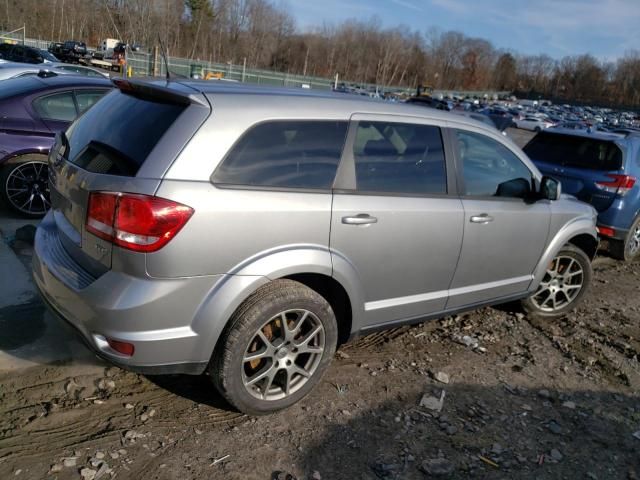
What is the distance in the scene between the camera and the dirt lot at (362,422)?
2760 mm

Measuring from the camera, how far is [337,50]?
11300 centimetres

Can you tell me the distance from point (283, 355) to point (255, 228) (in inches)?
32.3

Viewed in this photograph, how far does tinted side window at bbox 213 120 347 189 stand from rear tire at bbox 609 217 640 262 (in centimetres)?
545

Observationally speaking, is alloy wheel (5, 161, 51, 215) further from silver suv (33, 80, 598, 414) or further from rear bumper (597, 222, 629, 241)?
rear bumper (597, 222, 629, 241)

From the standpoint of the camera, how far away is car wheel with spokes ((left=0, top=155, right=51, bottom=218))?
579cm

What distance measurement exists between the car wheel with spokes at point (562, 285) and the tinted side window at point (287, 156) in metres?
2.68

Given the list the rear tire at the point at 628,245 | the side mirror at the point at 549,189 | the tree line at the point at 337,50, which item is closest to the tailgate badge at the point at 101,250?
the side mirror at the point at 549,189

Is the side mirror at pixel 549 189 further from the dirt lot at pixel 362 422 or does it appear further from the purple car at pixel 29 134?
the purple car at pixel 29 134

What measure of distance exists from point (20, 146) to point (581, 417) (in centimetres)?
592

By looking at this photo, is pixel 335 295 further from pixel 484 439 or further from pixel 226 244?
pixel 484 439

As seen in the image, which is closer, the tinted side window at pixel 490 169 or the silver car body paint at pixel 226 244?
the silver car body paint at pixel 226 244

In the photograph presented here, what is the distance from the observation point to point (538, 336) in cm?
467

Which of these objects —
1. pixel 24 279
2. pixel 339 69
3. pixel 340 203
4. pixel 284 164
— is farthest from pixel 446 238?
pixel 339 69

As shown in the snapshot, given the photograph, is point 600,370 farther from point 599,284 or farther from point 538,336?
point 599,284
